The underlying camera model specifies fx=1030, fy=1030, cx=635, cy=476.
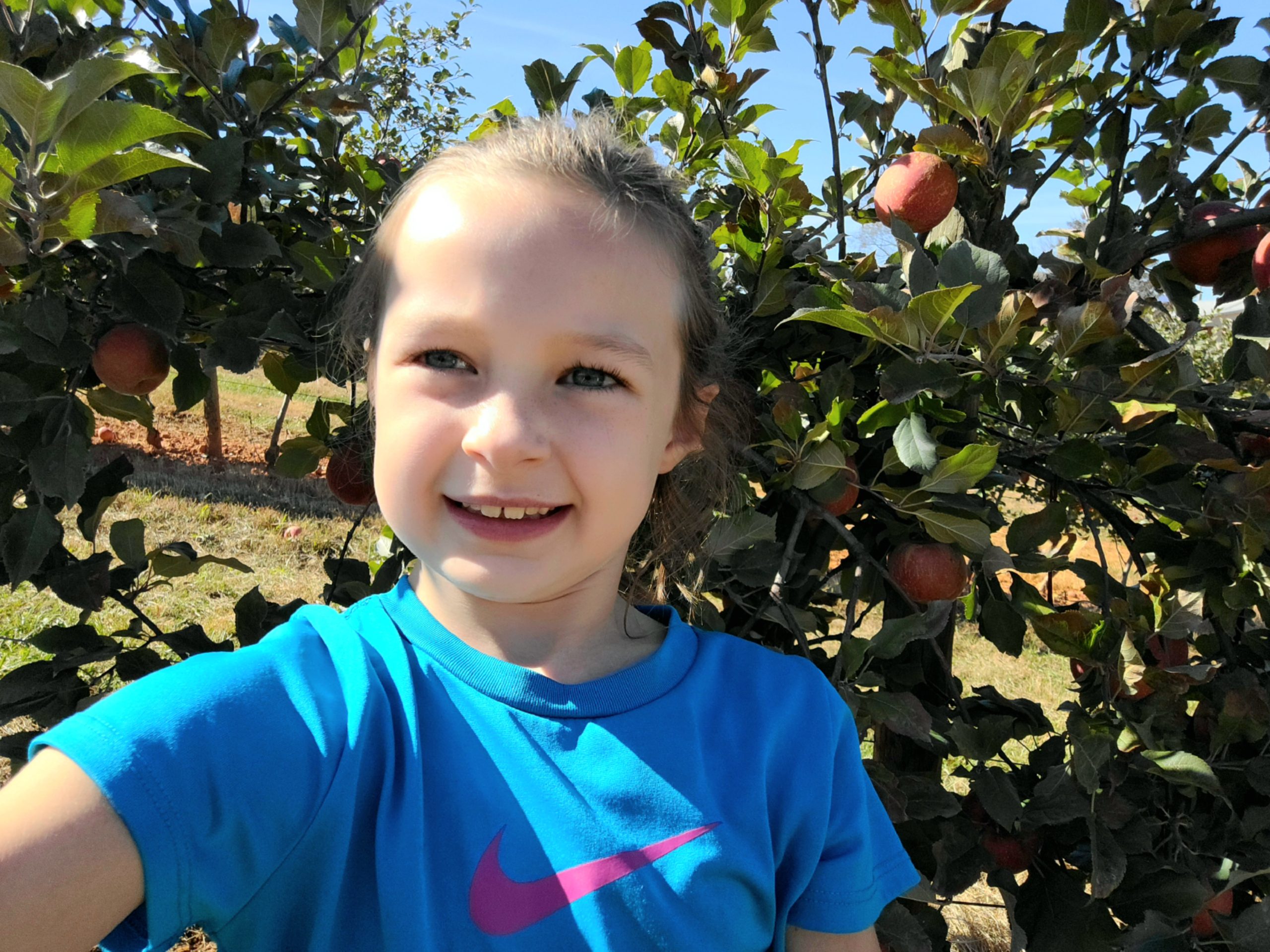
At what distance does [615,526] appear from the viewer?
0.94m

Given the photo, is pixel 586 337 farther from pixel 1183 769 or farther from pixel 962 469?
pixel 1183 769

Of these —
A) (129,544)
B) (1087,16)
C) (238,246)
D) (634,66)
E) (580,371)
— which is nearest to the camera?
(580,371)

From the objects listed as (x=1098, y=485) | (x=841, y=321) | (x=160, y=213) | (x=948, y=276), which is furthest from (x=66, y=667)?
(x=1098, y=485)

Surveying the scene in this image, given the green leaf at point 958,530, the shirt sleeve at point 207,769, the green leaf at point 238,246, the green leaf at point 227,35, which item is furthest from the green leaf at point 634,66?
the shirt sleeve at point 207,769

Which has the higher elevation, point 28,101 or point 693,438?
point 28,101

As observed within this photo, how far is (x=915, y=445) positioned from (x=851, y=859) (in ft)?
1.51

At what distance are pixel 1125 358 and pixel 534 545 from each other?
0.84 meters

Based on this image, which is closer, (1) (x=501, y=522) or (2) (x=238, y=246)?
(1) (x=501, y=522)

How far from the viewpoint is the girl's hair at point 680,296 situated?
1.02 m

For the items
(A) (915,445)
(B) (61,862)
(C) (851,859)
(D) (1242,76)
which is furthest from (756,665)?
(D) (1242,76)

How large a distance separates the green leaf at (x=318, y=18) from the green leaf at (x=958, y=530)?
1.01m

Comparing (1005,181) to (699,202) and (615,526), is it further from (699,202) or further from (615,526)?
(615,526)

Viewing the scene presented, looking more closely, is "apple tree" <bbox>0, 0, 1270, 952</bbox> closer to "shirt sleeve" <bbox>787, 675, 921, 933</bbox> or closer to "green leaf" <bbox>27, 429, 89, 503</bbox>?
"green leaf" <bbox>27, 429, 89, 503</bbox>

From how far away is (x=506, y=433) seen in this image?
849 mm
